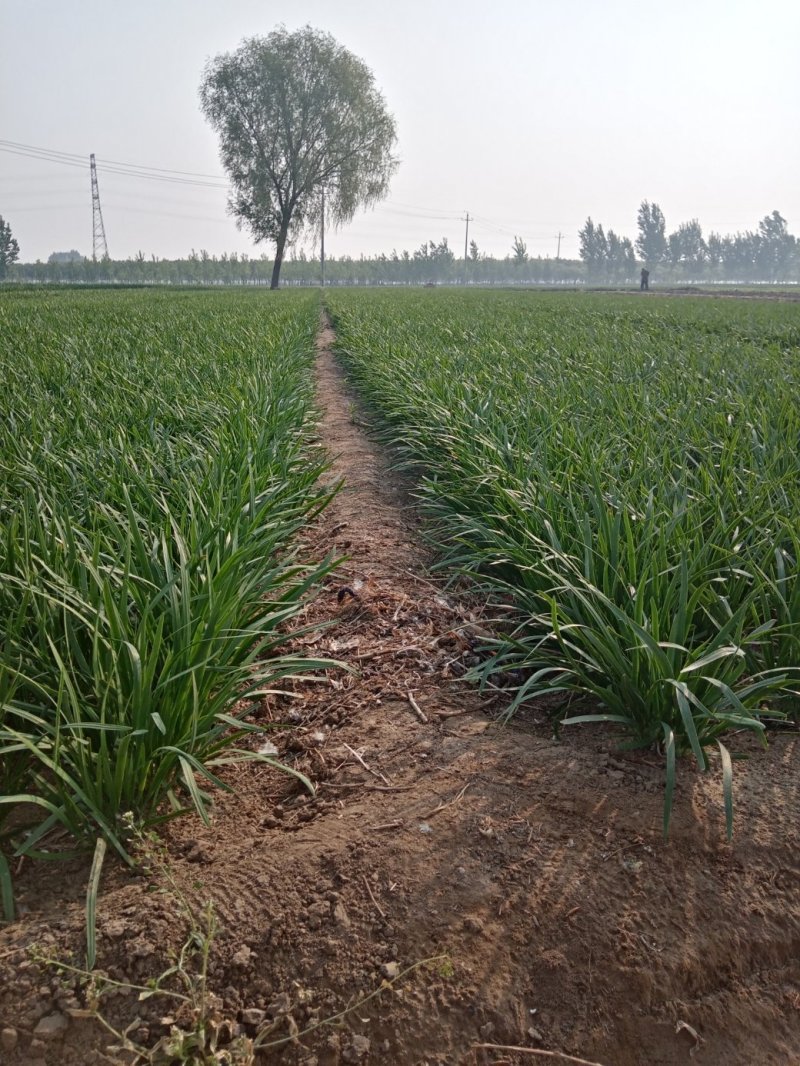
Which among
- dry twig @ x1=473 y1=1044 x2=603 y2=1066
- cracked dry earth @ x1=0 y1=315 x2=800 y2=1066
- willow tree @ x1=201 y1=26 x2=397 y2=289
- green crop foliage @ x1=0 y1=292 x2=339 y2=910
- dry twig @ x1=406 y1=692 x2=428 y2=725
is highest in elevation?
willow tree @ x1=201 y1=26 x2=397 y2=289

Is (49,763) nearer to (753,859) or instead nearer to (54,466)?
(753,859)

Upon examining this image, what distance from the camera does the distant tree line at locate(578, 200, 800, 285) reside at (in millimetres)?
126438

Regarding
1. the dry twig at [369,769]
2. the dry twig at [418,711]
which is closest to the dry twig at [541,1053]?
the dry twig at [369,769]

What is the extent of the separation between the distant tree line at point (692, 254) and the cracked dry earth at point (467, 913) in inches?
5401

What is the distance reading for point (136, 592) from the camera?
1.85 m

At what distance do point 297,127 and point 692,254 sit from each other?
105 meters

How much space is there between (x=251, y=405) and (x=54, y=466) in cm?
159

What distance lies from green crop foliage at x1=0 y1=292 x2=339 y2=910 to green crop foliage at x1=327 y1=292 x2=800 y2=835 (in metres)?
0.71

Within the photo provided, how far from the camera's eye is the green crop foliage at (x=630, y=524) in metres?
1.80

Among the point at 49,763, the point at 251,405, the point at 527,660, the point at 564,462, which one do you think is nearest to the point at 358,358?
the point at 251,405

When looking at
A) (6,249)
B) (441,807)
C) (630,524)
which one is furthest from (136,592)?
(6,249)

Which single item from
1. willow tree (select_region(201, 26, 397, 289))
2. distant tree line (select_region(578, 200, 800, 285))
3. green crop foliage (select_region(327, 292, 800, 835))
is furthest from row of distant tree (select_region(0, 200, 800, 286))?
green crop foliage (select_region(327, 292, 800, 835))

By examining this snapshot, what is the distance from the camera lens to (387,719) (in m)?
2.05

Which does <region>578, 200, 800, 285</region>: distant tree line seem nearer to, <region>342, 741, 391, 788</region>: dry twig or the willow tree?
the willow tree
